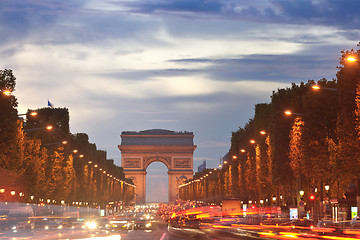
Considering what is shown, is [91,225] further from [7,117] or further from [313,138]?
[313,138]

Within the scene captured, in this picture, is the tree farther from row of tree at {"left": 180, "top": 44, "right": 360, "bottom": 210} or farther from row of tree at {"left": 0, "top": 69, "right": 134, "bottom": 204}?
row of tree at {"left": 180, "top": 44, "right": 360, "bottom": 210}

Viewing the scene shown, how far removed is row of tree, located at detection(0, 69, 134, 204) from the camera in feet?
174

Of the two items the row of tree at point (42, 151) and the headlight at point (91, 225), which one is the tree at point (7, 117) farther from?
the headlight at point (91, 225)

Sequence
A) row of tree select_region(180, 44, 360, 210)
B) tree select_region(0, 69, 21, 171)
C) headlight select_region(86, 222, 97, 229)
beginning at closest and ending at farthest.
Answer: row of tree select_region(180, 44, 360, 210)
tree select_region(0, 69, 21, 171)
headlight select_region(86, 222, 97, 229)

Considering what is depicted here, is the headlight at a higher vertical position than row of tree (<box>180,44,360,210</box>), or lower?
lower

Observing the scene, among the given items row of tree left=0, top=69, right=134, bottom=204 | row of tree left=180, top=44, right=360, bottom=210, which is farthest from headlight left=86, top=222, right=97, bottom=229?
row of tree left=180, top=44, right=360, bottom=210

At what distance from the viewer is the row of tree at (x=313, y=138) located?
4375cm

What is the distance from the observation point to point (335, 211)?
7500cm

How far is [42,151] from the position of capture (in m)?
79.2

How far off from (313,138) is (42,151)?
34913 mm

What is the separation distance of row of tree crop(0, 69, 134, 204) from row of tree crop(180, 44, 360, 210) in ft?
72.2

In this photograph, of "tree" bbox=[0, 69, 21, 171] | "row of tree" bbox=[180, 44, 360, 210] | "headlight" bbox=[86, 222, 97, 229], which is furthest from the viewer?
"headlight" bbox=[86, 222, 97, 229]

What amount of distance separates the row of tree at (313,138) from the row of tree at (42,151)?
21993 mm

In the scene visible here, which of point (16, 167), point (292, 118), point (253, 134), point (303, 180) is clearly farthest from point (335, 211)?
point (16, 167)
